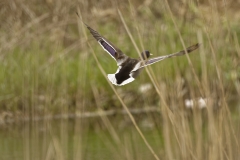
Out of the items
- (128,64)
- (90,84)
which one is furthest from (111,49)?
(90,84)

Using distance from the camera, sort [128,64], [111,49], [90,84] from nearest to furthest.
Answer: [128,64]
[111,49]
[90,84]

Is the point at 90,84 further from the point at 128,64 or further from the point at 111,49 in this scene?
the point at 128,64

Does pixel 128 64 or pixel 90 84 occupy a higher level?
pixel 128 64

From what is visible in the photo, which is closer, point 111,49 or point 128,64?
point 128,64

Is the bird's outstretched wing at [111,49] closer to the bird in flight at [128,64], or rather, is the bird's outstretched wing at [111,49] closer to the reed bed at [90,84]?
the bird in flight at [128,64]

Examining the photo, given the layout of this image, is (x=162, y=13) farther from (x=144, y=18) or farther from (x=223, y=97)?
(x=223, y=97)

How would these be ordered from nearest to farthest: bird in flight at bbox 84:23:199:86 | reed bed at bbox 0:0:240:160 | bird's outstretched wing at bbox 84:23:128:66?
1. bird in flight at bbox 84:23:199:86
2. bird's outstretched wing at bbox 84:23:128:66
3. reed bed at bbox 0:0:240:160

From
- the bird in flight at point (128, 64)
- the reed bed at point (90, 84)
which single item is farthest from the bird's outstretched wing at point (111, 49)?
the reed bed at point (90, 84)

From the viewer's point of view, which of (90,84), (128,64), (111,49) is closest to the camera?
(128,64)

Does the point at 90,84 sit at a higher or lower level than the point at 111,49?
lower

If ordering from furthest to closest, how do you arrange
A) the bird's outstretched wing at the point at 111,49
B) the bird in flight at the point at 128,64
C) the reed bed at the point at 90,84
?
1. the reed bed at the point at 90,84
2. the bird's outstretched wing at the point at 111,49
3. the bird in flight at the point at 128,64

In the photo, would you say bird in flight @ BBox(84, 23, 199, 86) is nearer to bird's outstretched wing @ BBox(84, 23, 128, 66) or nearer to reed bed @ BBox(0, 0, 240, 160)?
bird's outstretched wing @ BBox(84, 23, 128, 66)

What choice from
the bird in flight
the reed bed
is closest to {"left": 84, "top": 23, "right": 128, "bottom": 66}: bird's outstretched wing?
the bird in flight

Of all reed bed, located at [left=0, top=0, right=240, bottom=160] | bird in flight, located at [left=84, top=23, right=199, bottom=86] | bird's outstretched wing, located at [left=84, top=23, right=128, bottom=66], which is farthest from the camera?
reed bed, located at [left=0, top=0, right=240, bottom=160]
